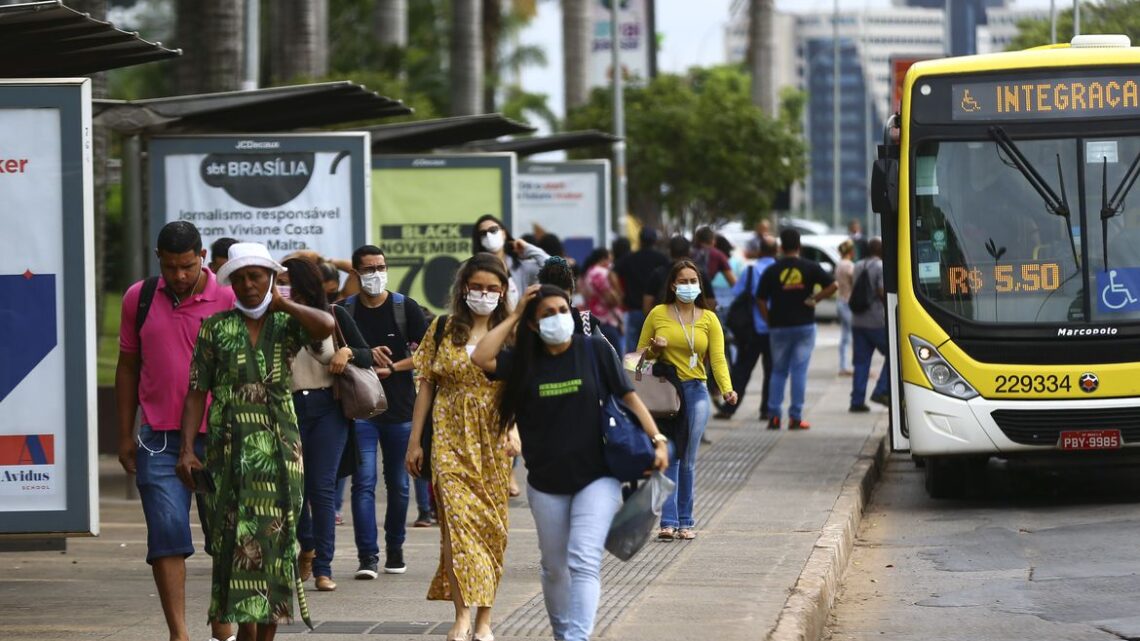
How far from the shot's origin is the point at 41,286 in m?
8.70

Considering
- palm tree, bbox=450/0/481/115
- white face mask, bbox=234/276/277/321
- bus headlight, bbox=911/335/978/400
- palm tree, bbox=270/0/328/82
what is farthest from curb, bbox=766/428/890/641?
palm tree, bbox=450/0/481/115

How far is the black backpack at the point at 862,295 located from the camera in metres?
19.5

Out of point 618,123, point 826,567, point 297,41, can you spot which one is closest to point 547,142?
point 297,41

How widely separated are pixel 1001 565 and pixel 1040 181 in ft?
11.2

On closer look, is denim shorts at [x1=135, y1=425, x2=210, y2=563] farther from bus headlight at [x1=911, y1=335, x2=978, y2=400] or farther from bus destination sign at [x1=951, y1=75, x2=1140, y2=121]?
bus destination sign at [x1=951, y1=75, x2=1140, y2=121]

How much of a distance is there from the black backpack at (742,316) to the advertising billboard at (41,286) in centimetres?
1072

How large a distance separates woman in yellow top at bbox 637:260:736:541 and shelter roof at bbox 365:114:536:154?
4.42m

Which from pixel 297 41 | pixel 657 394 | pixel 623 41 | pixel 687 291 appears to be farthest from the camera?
pixel 623 41

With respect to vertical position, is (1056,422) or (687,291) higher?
(687,291)

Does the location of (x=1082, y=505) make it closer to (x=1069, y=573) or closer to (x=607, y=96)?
(x=1069, y=573)

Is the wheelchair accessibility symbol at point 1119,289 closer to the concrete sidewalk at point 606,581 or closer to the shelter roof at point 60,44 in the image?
the concrete sidewalk at point 606,581

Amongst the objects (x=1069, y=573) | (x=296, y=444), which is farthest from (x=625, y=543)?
(x=1069, y=573)

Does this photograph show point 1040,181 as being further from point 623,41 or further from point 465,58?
point 623,41

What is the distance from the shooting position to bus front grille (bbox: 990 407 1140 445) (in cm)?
1280
